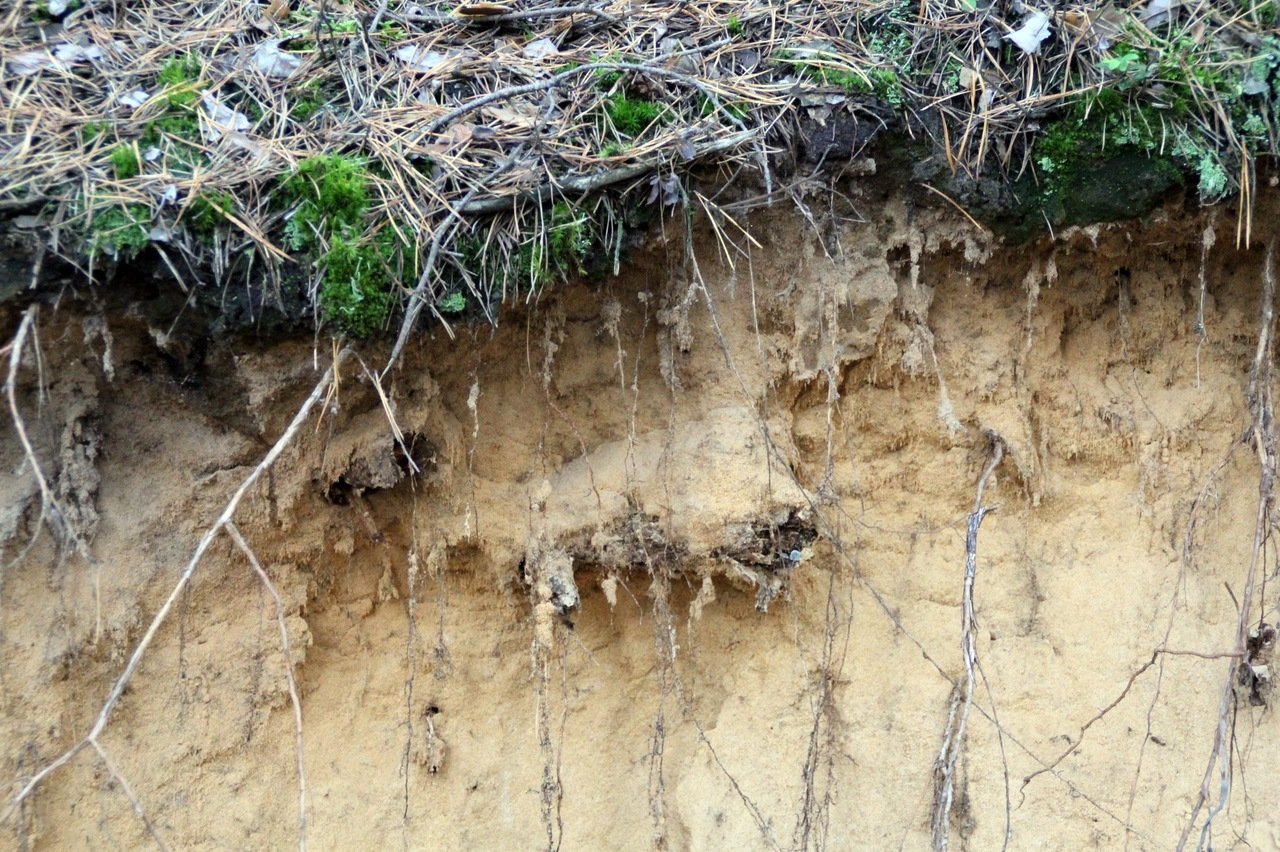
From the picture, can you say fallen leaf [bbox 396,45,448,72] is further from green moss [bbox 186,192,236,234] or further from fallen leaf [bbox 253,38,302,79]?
green moss [bbox 186,192,236,234]

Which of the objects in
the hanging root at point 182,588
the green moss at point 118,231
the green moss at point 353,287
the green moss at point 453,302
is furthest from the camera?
the green moss at point 453,302

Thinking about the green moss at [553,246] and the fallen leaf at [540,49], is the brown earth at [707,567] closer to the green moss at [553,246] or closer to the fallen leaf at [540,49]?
the green moss at [553,246]

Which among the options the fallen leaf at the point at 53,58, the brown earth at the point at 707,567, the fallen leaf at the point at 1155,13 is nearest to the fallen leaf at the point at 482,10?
the brown earth at the point at 707,567

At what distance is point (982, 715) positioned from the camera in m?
3.21

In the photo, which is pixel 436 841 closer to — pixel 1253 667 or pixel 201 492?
pixel 201 492

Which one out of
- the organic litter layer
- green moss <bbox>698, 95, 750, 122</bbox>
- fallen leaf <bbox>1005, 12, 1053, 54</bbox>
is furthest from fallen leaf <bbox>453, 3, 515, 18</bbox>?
fallen leaf <bbox>1005, 12, 1053, 54</bbox>

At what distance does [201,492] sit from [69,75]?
1.19 meters

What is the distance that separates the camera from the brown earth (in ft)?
9.64

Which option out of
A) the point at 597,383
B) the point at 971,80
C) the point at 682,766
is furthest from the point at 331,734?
the point at 971,80

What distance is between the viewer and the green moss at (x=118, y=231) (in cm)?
251

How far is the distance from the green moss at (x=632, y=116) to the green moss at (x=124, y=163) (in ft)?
4.02

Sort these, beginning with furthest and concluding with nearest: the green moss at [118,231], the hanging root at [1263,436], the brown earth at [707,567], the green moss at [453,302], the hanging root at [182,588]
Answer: the brown earth at [707,567] < the hanging root at [1263,436] < the green moss at [453,302] < the green moss at [118,231] < the hanging root at [182,588]

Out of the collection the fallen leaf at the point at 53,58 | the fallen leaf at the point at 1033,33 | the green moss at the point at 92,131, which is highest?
the fallen leaf at the point at 1033,33

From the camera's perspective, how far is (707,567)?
→ 3.10 m
